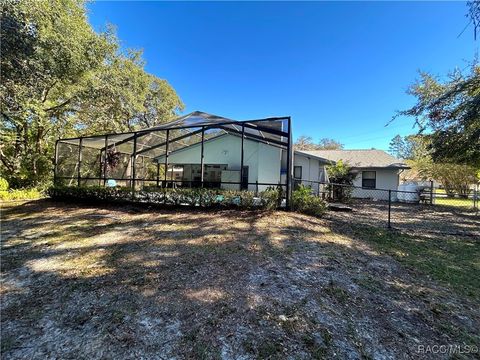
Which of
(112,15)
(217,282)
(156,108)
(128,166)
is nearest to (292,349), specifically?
(217,282)

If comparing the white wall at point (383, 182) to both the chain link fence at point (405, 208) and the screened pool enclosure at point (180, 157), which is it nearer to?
the chain link fence at point (405, 208)

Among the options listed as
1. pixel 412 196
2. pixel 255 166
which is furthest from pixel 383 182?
pixel 255 166

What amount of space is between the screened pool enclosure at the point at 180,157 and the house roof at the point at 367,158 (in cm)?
421

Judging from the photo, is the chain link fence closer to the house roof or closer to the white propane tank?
the white propane tank

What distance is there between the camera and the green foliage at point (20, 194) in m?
11.6

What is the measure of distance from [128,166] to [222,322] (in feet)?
46.1

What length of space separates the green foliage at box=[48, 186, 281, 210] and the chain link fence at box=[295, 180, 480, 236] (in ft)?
7.55

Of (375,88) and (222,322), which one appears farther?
(375,88)

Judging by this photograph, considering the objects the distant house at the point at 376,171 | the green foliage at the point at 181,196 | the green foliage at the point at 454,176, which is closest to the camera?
the green foliage at the point at 181,196

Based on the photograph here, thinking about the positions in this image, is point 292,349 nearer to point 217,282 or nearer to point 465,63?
point 217,282

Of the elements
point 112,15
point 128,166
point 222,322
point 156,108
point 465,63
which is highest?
point 112,15

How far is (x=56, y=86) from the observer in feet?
41.0

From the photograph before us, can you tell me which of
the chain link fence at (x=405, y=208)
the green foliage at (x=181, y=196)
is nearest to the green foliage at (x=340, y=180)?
the chain link fence at (x=405, y=208)

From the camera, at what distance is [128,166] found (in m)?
14.7
